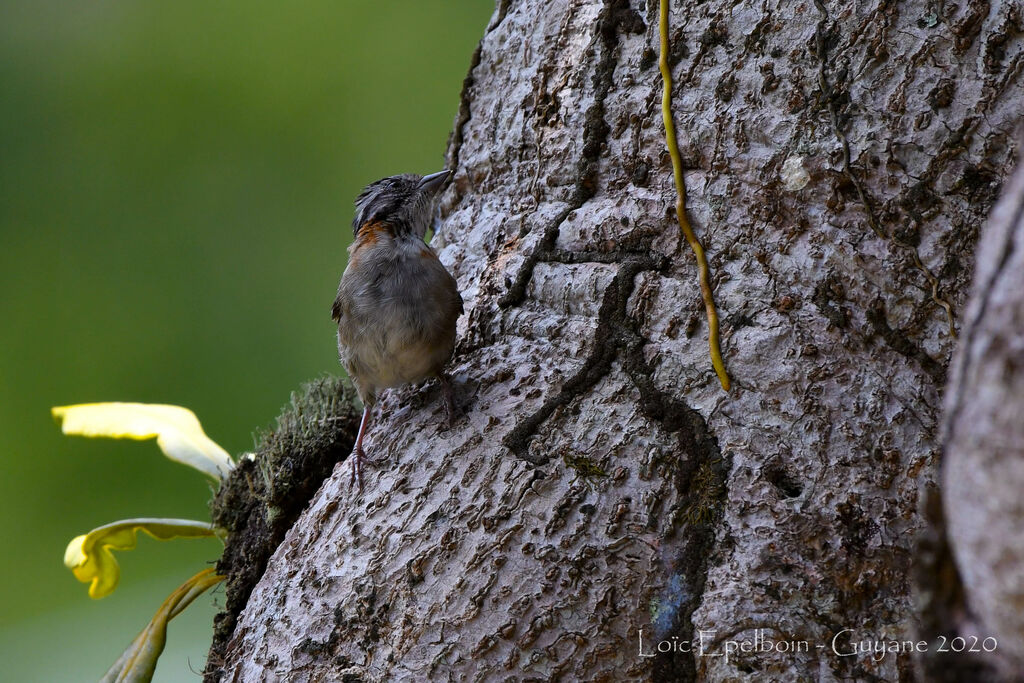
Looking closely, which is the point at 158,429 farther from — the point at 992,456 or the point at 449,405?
the point at 992,456

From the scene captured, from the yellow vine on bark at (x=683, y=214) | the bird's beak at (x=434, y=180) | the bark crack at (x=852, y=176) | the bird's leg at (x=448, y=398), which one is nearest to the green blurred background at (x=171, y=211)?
the bird's beak at (x=434, y=180)

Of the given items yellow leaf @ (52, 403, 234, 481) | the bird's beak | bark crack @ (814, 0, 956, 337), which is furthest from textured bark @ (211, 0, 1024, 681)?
yellow leaf @ (52, 403, 234, 481)

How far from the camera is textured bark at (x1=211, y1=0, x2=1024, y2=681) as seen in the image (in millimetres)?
1655

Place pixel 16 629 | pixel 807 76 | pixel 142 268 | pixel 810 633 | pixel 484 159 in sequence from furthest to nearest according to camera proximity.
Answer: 1. pixel 142 268
2. pixel 16 629
3. pixel 484 159
4. pixel 807 76
5. pixel 810 633

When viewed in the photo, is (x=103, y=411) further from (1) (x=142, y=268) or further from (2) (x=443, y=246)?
(1) (x=142, y=268)

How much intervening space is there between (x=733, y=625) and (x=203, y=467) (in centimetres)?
177

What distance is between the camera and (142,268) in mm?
5215

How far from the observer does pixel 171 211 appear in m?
5.30

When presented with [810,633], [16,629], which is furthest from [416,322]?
[16,629]

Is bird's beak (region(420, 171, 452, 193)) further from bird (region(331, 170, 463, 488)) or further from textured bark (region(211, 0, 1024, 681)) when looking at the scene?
textured bark (region(211, 0, 1024, 681))

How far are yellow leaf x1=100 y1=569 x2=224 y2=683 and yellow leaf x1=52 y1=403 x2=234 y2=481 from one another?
35 cm

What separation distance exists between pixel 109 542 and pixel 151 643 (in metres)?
0.39

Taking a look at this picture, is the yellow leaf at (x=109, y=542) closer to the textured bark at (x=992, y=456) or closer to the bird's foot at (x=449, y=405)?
the bird's foot at (x=449, y=405)

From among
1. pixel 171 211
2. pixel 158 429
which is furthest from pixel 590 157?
pixel 171 211
